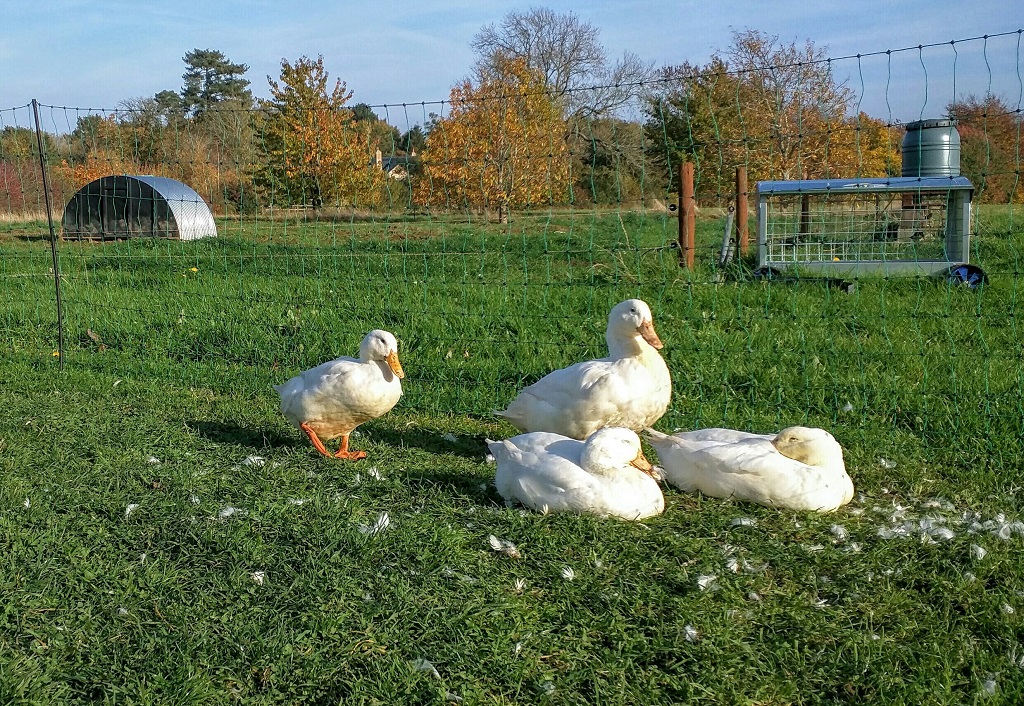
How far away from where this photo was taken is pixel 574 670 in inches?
115

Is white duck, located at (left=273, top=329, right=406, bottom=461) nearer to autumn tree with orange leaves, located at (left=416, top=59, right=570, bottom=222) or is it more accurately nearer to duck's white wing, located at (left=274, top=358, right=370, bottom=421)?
duck's white wing, located at (left=274, top=358, right=370, bottom=421)

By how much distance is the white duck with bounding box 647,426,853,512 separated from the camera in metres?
4.29

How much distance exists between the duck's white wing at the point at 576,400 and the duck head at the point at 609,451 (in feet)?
1.88

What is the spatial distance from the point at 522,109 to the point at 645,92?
125cm

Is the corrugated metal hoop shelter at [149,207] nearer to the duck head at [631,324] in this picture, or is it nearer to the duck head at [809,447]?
the duck head at [631,324]

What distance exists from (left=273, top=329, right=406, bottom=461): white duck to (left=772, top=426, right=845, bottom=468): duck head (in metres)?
2.21

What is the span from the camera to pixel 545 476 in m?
4.18

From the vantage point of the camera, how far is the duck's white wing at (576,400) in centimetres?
484

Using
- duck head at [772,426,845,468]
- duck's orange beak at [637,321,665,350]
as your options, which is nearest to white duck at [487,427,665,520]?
duck head at [772,426,845,468]

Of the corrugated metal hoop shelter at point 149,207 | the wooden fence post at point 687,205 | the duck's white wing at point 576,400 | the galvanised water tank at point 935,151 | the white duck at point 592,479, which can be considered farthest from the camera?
the corrugated metal hoop shelter at point 149,207

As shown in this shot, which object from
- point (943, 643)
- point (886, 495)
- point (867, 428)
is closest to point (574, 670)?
point (943, 643)

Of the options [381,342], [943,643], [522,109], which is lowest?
[943,643]

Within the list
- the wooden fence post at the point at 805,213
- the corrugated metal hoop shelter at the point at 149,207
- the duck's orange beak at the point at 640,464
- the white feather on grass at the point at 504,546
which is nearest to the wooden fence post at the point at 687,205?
the wooden fence post at the point at 805,213

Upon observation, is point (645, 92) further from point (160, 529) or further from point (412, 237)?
point (412, 237)
